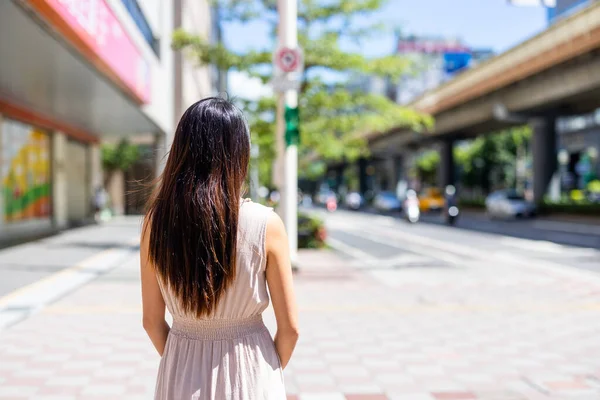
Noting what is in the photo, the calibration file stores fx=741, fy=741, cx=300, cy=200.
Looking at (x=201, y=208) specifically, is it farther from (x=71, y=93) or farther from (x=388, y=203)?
(x=388, y=203)

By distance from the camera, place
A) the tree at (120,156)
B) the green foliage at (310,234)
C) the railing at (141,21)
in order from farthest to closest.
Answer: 1. the tree at (120,156)
2. the railing at (141,21)
3. the green foliage at (310,234)

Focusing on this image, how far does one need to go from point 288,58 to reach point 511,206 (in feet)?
83.9

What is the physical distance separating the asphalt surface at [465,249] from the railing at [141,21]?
857 cm

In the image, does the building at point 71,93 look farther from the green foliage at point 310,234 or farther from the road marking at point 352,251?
the road marking at point 352,251

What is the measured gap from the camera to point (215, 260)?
2164 mm

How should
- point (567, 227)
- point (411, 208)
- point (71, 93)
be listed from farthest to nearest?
point (411, 208) → point (567, 227) → point (71, 93)

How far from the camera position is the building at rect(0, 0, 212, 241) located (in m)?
11.9

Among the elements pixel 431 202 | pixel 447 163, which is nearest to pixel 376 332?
pixel 431 202

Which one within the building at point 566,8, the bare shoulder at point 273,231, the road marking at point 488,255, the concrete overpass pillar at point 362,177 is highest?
the building at point 566,8

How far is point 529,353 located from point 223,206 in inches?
200

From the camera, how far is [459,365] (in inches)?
237

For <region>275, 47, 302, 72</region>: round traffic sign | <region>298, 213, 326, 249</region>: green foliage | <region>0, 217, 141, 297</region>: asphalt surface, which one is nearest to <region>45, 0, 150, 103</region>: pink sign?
<region>275, 47, 302, 72</region>: round traffic sign

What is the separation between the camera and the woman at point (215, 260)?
2176 millimetres

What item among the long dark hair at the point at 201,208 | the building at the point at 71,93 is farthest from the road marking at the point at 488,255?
the long dark hair at the point at 201,208
